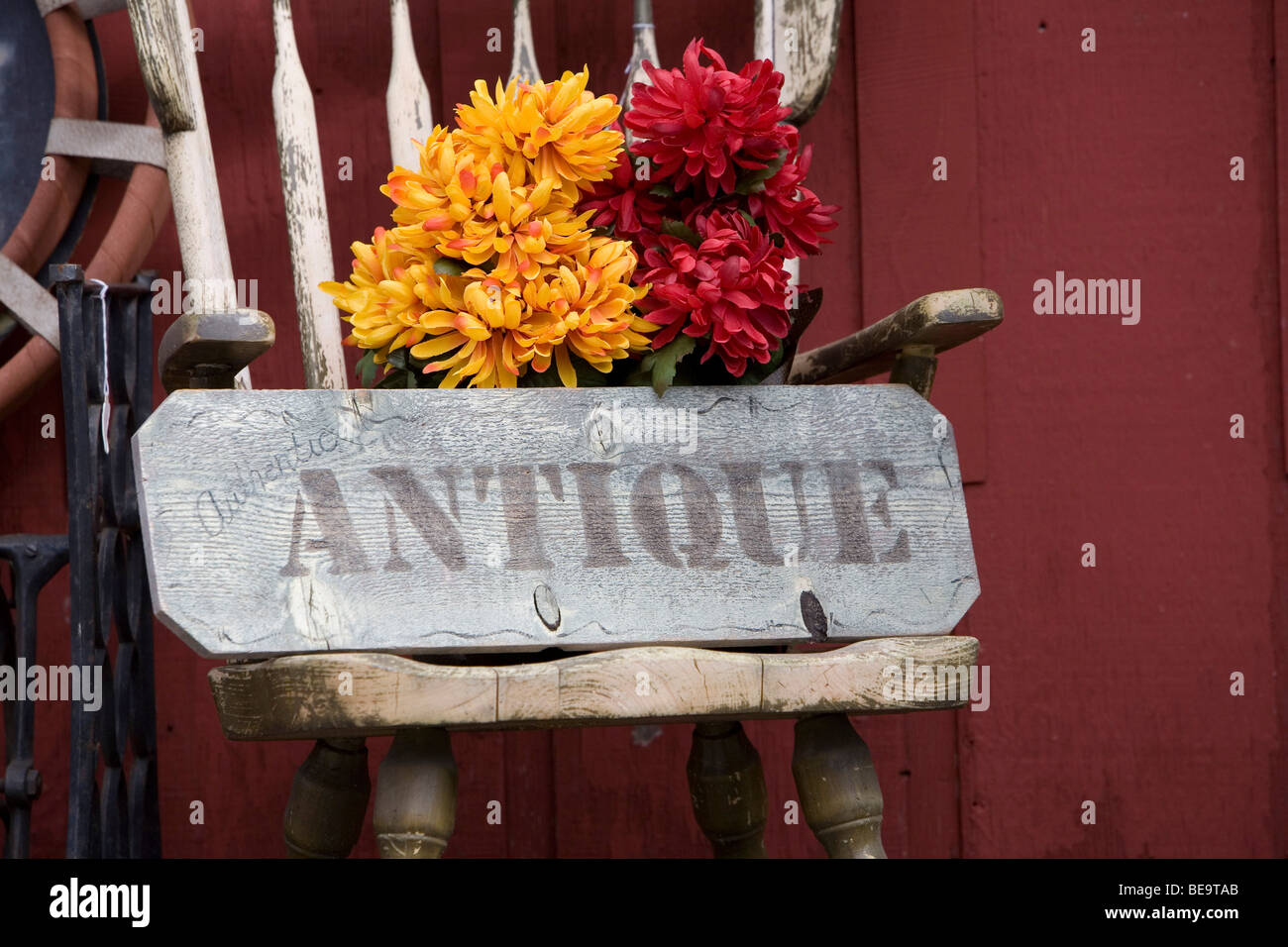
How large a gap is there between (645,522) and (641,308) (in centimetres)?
19

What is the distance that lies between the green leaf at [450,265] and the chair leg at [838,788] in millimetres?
457

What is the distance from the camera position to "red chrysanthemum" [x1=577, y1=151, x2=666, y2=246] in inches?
42.7

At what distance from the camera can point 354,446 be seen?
3.22 ft

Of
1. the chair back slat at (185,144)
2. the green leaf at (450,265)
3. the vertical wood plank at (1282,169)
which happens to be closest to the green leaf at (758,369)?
the green leaf at (450,265)

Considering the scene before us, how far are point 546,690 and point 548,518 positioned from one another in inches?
6.3

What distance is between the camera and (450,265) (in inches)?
40.8

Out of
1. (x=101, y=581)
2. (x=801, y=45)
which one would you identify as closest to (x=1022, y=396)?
(x=801, y=45)

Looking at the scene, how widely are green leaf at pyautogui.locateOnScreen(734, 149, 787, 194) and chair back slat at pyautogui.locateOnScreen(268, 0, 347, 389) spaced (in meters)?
0.44

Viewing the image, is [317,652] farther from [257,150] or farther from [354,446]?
[257,150]

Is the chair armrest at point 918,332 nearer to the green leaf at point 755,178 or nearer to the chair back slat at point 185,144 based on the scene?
the green leaf at point 755,178

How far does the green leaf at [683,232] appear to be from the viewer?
1.06 m

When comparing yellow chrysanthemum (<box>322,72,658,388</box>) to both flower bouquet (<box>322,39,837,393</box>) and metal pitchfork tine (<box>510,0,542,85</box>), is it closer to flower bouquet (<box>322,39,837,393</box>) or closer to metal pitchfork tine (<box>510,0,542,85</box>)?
flower bouquet (<box>322,39,837,393</box>)

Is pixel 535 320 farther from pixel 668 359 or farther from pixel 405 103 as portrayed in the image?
pixel 405 103

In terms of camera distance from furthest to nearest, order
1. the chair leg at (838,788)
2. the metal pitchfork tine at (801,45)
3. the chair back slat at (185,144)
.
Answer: the metal pitchfork tine at (801,45) → the chair back slat at (185,144) → the chair leg at (838,788)
